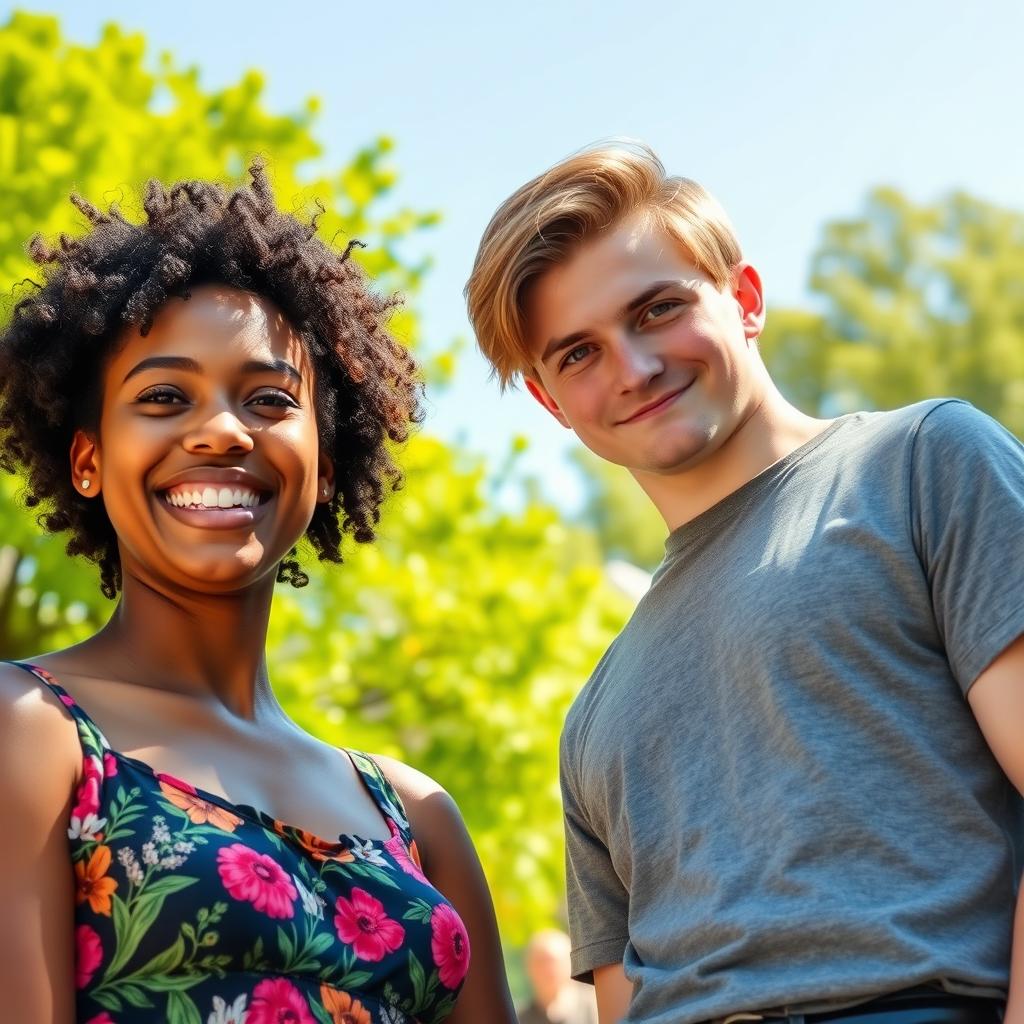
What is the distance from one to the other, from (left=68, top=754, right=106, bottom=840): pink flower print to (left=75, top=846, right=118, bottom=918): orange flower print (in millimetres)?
32

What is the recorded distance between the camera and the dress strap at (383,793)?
2.77 meters

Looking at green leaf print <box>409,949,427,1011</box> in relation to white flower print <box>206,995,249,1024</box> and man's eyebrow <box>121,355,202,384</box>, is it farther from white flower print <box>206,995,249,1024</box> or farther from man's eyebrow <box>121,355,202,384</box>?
man's eyebrow <box>121,355,202,384</box>

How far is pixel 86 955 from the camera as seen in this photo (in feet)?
7.04

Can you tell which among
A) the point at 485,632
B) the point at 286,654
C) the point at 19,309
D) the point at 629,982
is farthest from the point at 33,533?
the point at 629,982

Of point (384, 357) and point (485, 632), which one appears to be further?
point (485, 632)

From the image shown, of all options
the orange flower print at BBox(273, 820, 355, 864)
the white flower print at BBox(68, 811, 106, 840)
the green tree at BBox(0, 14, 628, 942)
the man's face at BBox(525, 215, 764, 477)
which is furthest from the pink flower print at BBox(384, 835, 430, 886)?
the green tree at BBox(0, 14, 628, 942)

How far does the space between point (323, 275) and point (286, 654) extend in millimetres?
6111

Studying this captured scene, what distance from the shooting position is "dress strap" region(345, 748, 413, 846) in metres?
2.77

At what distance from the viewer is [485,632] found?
8883 millimetres

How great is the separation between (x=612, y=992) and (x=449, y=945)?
0.34m

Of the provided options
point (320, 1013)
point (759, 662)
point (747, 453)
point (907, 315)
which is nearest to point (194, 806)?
point (320, 1013)

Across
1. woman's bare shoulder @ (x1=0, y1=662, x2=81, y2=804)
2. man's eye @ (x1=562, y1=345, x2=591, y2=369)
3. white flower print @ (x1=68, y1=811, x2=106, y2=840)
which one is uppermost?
man's eye @ (x1=562, y1=345, x2=591, y2=369)

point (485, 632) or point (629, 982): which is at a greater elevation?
point (485, 632)

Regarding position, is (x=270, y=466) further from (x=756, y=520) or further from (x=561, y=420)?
(x=756, y=520)
